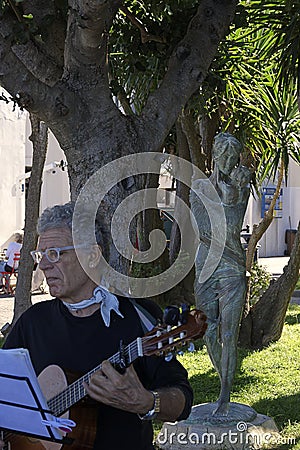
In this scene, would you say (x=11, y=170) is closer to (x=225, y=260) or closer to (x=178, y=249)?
(x=178, y=249)

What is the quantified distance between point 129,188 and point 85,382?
161 cm

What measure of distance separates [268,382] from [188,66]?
395cm

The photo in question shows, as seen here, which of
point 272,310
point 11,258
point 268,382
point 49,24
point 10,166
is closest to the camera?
point 49,24

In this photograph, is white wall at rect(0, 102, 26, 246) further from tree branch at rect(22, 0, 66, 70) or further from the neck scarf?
the neck scarf

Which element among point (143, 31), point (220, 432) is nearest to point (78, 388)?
point (220, 432)

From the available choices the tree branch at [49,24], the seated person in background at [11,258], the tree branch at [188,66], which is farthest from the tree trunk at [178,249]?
the tree branch at [188,66]

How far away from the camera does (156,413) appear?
7.63 feet

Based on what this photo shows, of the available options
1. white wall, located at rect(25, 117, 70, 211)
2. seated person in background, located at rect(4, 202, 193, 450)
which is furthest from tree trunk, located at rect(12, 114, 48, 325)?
white wall, located at rect(25, 117, 70, 211)

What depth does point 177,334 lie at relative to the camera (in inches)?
85.0

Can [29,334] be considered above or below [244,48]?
below

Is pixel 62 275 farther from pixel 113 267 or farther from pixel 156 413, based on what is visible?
pixel 113 267

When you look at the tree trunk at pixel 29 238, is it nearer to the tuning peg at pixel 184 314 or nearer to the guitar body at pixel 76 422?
the guitar body at pixel 76 422

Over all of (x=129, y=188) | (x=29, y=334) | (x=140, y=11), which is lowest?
(x=29, y=334)

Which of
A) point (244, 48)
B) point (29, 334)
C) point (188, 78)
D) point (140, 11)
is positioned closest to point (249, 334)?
point (244, 48)
